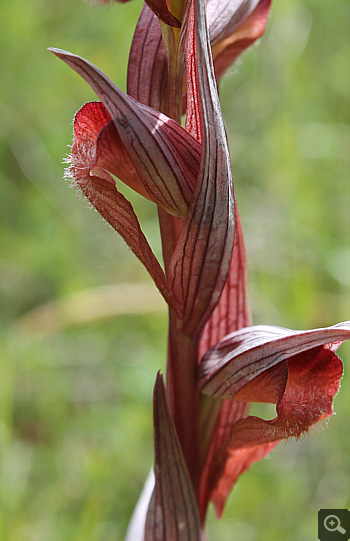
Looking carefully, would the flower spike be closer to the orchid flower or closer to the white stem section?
the orchid flower

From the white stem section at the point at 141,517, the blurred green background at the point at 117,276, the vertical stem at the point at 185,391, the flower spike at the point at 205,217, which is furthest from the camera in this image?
the blurred green background at the point at 117,276

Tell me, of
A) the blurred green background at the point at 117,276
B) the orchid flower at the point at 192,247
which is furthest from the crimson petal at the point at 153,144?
the blurred green background at the point at 117,276

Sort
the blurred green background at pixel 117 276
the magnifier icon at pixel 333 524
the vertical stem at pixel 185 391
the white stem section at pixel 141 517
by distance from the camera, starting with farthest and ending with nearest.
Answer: the blurred green background at pixel 117 276
the magnifier icon at pixel 333 524
the white stem section at pixel 141 517
the vertical stem at pixel 185 391

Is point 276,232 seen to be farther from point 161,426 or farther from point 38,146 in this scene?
point 161,426

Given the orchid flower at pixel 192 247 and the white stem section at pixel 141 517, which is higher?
the orchid flower at pixel 192 247

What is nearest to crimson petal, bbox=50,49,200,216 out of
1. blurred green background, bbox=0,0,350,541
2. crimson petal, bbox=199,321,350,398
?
crimson petal, bbox=199,321,350,398

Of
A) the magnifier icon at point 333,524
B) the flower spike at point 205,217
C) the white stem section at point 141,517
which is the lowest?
the magnifier icon at point 333,524

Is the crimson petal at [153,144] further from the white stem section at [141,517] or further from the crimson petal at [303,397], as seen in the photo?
the white stem section at [141,517]

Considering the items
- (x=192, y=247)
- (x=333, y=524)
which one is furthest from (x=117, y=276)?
(x=192, y=247)
